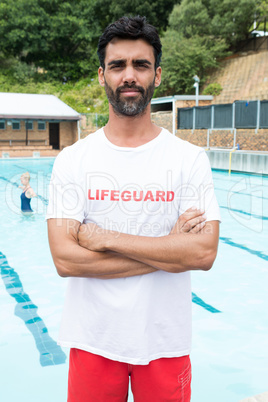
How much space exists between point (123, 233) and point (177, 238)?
0.24 meters

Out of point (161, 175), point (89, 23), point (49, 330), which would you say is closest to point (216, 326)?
point (49, 330)

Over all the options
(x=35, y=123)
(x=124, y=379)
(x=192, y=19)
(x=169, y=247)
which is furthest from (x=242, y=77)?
Result: (x=124, y=379)

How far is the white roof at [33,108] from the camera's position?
28.5 metres

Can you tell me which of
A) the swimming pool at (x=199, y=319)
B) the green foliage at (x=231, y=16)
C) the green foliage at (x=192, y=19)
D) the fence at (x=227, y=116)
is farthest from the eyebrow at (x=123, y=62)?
the green foliage at (x=231, y=16)

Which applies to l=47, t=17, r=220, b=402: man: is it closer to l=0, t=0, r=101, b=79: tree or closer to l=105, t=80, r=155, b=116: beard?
l=105, t=80, r=155, b=116: beard

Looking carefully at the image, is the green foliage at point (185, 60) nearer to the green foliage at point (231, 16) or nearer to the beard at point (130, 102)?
the green foliage at point (231, 16)

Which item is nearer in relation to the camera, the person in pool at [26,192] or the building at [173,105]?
the person in pool at [26,192]

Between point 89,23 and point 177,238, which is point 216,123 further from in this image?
point 89,23

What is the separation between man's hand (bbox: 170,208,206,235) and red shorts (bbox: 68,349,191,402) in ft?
1.88

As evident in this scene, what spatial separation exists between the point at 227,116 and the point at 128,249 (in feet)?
69.5

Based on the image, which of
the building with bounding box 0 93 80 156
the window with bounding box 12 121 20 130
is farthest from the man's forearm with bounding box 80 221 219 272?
the window with bounding box 12 121 20 130

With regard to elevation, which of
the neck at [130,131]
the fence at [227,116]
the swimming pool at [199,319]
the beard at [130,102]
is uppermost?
the fence at [227,116]

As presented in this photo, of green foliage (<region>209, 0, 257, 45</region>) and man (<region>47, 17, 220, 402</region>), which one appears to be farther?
green foliage (<region>209, 0, 257, 45</region>)

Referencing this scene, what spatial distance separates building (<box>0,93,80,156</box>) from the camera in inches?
1137
